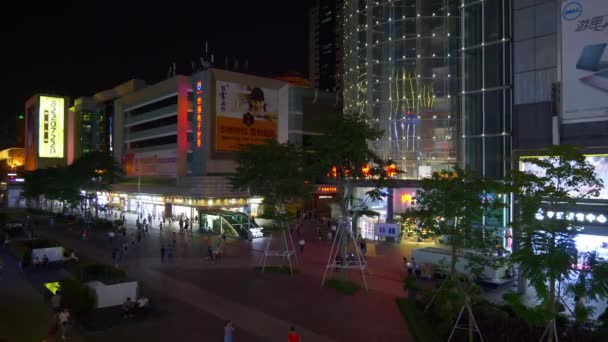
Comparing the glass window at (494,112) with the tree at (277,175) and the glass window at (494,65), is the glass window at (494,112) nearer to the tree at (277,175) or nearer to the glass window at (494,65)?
the glass window at (494,65)

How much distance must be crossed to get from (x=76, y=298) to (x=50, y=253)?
12737 millimetres

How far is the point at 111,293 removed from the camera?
19.6 meters

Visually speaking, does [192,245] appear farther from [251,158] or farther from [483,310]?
[483,310]

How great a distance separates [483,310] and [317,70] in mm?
138425

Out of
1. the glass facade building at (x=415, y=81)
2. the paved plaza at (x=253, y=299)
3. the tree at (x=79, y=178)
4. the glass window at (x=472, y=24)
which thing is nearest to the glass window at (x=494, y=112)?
the glass window at (x=472, y=24)

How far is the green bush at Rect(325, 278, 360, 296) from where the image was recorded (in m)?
22.5

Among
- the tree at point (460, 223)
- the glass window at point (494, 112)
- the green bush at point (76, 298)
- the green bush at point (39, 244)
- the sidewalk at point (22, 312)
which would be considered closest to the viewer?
the tree at point (460, 223)

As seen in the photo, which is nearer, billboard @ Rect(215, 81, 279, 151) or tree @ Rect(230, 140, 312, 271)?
tree @ Rect(230, 140, 312, 271)

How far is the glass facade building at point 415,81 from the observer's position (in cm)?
4441

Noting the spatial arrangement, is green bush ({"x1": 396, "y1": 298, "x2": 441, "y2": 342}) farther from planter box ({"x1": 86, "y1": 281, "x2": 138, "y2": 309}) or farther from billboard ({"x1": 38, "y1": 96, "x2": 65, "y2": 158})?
billboard ({"x1": 38, "y1": 96, "x2": 65, "y2": 158})

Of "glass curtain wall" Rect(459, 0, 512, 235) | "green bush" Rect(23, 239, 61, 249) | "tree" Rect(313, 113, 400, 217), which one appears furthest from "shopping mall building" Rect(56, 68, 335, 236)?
"tree" Rect(313, 113, 400, 217)

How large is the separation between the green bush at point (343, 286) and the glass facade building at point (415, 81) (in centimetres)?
2358

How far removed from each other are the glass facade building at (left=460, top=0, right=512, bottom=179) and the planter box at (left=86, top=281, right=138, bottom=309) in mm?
27053

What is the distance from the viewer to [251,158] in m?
33.3
